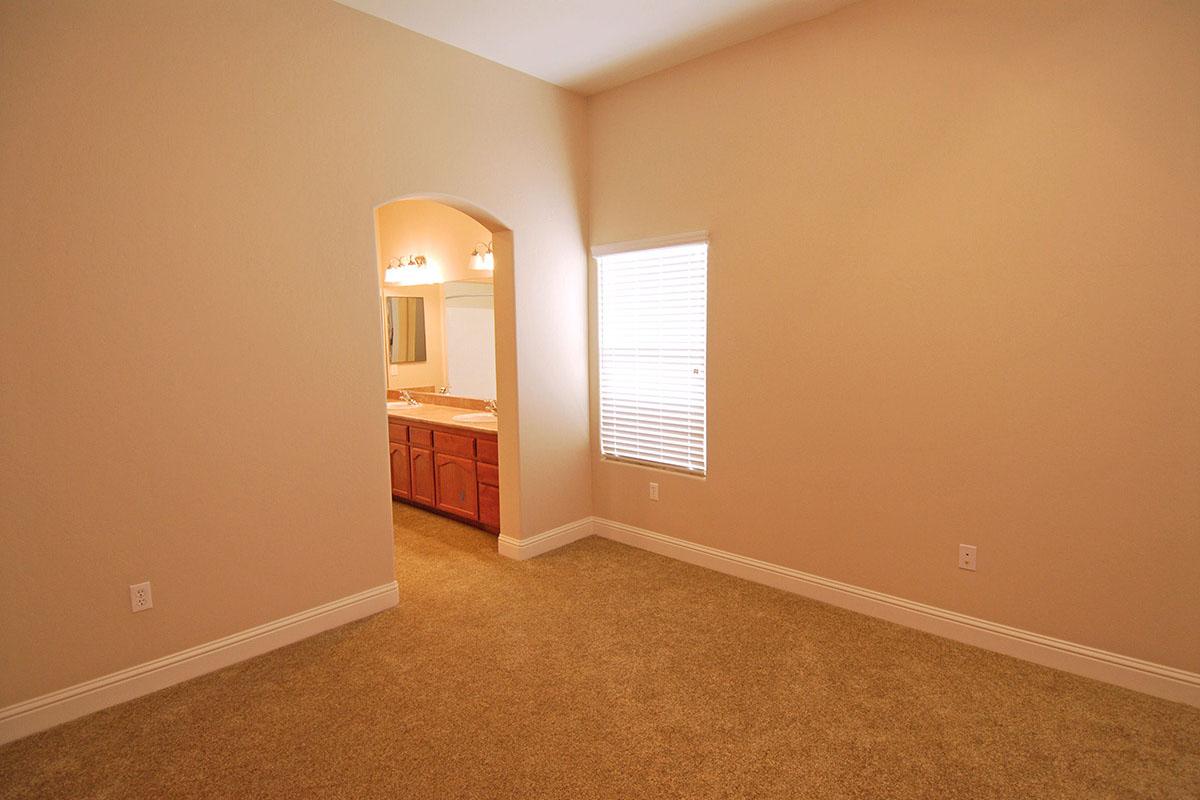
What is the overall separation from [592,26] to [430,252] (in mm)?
2950

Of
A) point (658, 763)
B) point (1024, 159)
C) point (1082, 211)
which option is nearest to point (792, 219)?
point (1024, 159)

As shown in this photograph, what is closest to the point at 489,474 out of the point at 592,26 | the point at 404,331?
the point at 404,331

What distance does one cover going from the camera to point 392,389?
5871 millimetres

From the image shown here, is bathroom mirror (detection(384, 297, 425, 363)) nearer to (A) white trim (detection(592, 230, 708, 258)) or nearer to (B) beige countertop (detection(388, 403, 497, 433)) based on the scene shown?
(B) beige countertop (detection(388, 403, 497, 433))

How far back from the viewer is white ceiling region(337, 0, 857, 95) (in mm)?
2938

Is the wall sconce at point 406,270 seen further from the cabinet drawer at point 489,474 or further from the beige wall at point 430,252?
the cabinet drawer at point 489,474

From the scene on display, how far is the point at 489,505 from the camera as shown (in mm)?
4344

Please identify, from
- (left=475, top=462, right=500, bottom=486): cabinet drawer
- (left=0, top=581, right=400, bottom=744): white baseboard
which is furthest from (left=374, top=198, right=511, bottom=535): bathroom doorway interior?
(left=0, top=581, right=400, bottom=744): white baseboard

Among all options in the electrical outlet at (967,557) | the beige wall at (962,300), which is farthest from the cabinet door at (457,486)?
the electrical outlet at (967,557)

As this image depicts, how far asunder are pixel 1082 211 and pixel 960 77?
2.48ft

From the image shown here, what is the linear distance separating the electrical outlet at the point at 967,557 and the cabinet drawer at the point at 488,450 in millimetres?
2688

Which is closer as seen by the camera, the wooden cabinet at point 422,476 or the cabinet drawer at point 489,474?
the cabinet drawer at point 489,474

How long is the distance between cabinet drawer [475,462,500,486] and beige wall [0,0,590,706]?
1084 mm

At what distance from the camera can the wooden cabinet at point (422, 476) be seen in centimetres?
480
